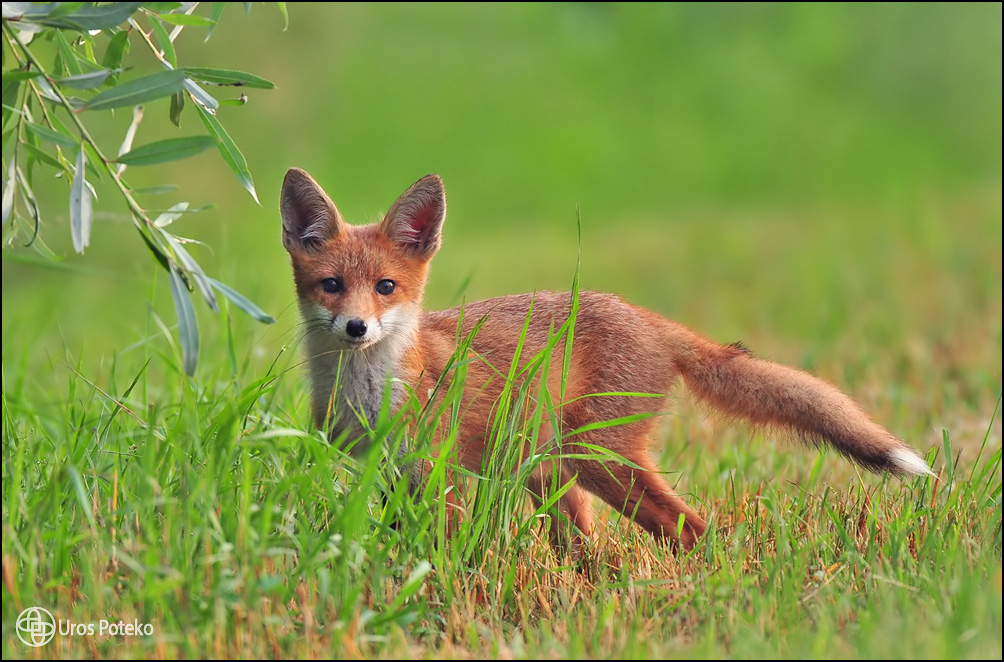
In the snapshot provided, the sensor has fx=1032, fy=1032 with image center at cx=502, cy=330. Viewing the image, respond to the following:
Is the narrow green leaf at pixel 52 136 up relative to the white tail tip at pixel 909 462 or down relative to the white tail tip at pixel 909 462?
up

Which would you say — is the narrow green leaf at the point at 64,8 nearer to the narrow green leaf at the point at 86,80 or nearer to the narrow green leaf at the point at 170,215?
the narrow green leaf at the point at 86,80

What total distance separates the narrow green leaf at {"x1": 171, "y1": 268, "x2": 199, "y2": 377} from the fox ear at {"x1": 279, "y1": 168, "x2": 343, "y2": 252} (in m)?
1.39

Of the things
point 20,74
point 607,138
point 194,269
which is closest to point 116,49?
point 20,74

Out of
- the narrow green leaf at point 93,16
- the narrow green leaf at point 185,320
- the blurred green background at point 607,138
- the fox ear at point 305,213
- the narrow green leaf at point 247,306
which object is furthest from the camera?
the blurred green background at point 607,138

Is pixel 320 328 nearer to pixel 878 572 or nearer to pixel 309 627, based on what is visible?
pixel 309 627

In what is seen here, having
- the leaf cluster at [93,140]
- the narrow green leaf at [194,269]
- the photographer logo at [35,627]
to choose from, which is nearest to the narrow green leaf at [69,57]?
the leaf cluster at [93,140]

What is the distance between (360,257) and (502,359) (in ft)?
2.31

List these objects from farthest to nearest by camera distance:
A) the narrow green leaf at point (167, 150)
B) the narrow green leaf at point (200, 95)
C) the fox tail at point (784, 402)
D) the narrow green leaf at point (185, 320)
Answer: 1. the fox tail at point (784, 402)
2. the narrow green leaf at point (200, 95)
3. the narrow green leaf at point (167, 150)
4. the narrow green leaf at point (185, 320)

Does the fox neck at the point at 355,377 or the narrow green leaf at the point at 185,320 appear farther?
the fox neck at the point at 355,377

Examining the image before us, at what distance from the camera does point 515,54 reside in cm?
1336

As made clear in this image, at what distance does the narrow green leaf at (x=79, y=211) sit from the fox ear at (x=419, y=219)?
156 cm

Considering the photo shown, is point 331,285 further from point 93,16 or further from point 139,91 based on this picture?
point 93,16

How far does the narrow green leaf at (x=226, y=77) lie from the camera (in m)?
3.32

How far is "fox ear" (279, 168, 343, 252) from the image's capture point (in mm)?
4148
